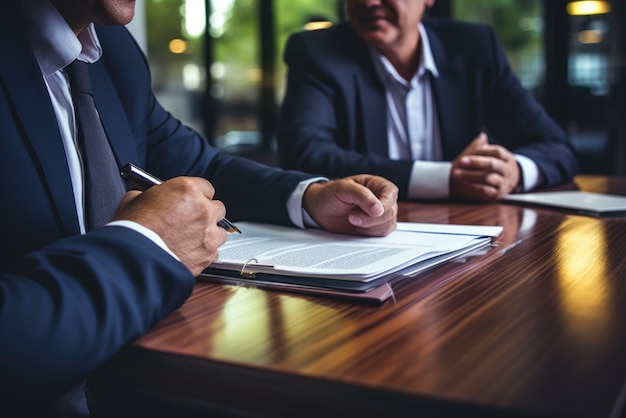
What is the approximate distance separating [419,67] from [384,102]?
0.24m

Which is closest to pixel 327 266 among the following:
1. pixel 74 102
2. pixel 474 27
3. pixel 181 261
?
pixel 181 261

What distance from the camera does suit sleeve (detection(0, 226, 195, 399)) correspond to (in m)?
0.58

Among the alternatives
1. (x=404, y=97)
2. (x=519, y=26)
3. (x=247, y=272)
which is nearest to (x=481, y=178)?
(x=404, y=97)

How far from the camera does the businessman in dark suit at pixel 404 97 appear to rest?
81.2 inches

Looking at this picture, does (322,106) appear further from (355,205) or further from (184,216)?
(184,216)

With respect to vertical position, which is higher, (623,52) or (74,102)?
(623,52)

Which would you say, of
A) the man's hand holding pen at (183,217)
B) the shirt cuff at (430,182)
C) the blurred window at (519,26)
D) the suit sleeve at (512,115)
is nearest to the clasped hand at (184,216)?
the man's hand holding pen at (183,217)

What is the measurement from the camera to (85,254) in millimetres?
661

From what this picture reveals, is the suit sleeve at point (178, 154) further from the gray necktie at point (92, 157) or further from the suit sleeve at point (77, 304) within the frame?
the suit sleeve at point (77, 304)

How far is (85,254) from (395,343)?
327mm

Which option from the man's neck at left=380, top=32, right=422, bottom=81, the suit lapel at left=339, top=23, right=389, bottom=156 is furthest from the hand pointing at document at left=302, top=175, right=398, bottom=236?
the man's neck at left=380, top=32, right=422, bottom=81

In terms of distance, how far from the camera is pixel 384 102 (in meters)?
2.17

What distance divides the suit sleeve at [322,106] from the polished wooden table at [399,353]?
1238 millimetres

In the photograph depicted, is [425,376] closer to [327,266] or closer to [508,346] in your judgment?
[508,346]
